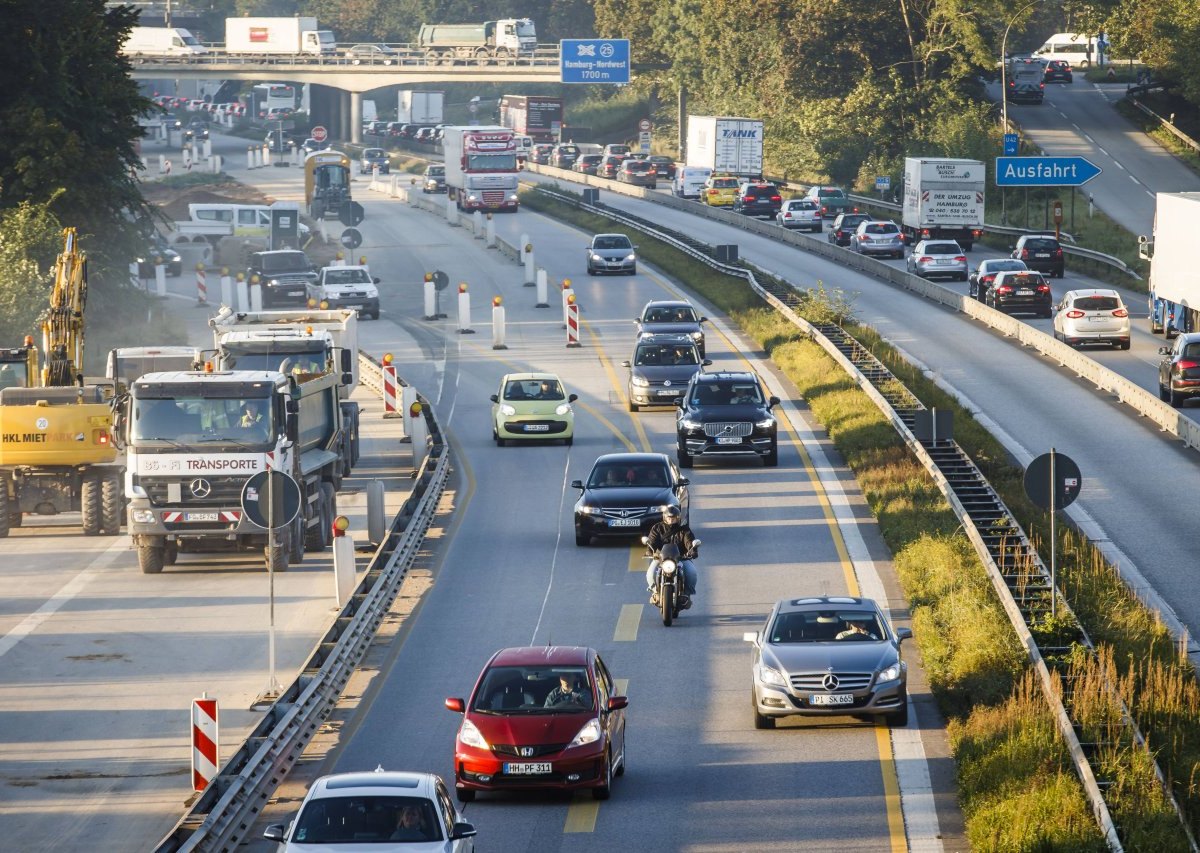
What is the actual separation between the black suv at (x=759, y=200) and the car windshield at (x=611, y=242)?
21.3 m

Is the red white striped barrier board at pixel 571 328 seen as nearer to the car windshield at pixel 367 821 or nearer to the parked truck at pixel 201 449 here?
the parked truck at pixel 201 449

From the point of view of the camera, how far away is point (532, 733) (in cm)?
1797

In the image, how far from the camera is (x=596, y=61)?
11975 cm

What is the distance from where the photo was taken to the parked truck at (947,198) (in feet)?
253

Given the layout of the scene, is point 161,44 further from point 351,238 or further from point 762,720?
point 762,720

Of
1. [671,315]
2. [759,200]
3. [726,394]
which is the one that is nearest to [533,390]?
[726,394]

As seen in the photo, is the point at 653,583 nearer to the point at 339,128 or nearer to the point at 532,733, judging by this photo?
the point at 532,733

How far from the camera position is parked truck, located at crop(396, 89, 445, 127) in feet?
505

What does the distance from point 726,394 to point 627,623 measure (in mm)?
12676

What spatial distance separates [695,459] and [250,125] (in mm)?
144422

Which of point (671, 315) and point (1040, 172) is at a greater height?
point (1040, 172)

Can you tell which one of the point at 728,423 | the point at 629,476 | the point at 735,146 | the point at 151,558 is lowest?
the point at 151,558

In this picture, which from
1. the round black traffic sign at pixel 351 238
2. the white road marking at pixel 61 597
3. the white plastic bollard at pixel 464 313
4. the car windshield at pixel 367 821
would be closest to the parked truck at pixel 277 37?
the round black traffic sign at pixel 351 238

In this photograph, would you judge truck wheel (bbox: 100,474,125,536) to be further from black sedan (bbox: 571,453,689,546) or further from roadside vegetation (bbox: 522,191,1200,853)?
roadside vegetation (bbox: 522,191,1200,853)
